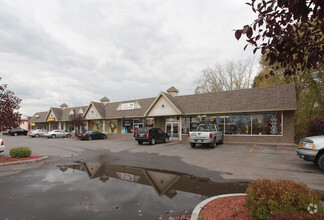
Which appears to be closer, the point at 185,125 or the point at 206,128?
the point at 206,128

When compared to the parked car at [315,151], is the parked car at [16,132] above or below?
below

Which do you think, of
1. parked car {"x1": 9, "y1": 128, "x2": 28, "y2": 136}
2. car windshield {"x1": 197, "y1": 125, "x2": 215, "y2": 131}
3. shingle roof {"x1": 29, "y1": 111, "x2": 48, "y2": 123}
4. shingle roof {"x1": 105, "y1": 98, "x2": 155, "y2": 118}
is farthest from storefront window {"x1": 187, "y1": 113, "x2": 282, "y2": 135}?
parked car {"x1": 9, "y1": 128, "x2": 28, "y2": 136}

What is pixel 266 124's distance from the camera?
19062 mm

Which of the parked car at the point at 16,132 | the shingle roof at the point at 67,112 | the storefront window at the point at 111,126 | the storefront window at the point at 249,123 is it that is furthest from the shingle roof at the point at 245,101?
the parked car at the point at 16,132

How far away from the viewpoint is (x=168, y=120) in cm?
2536

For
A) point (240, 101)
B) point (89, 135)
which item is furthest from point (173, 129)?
point (89, 135)

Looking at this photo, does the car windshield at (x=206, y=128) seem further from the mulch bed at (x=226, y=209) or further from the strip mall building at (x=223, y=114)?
the mulch bed at (x=226, y=209)

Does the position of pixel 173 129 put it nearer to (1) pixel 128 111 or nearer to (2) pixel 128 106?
(1) pixel 128 111

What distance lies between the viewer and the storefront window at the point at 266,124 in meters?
18.6

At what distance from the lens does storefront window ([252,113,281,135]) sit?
18592 mm

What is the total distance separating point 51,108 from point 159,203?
42.9 metres

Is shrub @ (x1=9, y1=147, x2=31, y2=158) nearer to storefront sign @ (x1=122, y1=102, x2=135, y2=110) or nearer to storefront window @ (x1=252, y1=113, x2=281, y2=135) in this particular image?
storefront sign @ (x1=122, y1=102, x2=135, y2=110)

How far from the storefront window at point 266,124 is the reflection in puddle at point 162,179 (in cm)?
1394

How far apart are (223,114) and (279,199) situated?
18.4 metres
